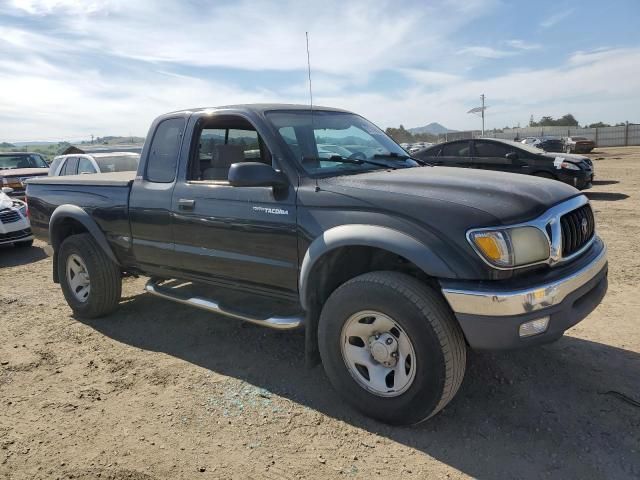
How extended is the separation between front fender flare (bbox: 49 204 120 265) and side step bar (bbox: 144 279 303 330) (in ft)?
1.82

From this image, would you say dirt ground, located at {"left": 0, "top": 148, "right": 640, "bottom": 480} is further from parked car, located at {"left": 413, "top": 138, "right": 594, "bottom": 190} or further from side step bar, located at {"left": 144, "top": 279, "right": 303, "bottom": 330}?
parked car, located at {"left": 413, "top": 138, "right": 594, "bottom": 190}

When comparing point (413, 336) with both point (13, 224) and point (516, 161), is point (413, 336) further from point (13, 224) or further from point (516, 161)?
point (516, 161)

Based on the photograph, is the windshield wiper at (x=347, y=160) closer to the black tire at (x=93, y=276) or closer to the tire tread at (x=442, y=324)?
the tire tread at (x=442, y=324)

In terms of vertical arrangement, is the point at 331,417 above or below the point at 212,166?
below

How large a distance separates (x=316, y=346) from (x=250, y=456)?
33.4 inches

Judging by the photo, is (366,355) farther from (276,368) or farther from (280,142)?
(280,142)

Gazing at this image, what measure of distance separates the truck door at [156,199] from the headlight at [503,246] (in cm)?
253

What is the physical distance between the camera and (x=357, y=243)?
Result: 2.94 m

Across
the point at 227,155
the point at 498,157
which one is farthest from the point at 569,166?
the point at 227,155

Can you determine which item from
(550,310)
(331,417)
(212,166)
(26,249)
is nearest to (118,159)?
(26,249)

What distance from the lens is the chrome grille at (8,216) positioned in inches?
341

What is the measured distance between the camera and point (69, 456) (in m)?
2.86

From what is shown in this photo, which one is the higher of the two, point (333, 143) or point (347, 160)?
point (333, 143)

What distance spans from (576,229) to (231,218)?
227 cm
